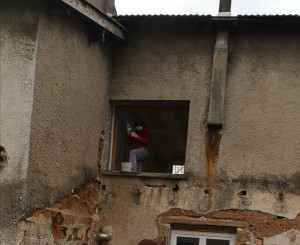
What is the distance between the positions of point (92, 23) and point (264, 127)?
3.55 metres

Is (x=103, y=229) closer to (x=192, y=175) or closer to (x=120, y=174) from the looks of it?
(x=120, y=174)

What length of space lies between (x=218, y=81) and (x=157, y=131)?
362 centimetres

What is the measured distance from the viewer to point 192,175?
11688 mm

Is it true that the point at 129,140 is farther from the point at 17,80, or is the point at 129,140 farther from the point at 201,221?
the point at 17,80

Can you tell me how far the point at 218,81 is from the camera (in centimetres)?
1175

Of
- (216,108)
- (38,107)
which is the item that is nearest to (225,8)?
(216,108)

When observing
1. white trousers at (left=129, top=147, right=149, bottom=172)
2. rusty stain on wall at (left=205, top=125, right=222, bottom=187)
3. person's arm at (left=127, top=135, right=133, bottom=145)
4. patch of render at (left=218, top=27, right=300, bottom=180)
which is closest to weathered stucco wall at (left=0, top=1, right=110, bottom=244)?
white trousers at (left=129, top=147, right=149, bottom=172)

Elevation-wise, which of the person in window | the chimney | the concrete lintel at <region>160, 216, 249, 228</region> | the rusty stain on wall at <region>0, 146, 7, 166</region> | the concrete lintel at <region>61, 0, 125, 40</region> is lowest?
the concrete lintel at <region>160, 216, 249, 228</region>

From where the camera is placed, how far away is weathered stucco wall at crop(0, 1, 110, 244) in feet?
31.1

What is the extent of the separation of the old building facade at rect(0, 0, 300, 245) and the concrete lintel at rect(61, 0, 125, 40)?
0.03 metres

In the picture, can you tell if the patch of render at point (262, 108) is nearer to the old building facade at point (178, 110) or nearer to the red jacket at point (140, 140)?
the old building facade at point (178, 110)

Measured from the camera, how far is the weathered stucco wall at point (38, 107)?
9.47 metres

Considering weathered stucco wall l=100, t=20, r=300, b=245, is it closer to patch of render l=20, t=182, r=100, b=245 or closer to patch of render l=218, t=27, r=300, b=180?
patch of render l=218, t=27, r=300, b=180

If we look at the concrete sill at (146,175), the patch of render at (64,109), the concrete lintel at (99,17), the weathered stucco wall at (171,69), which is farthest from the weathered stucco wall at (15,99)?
the weathered stucco wall at (171,69)
